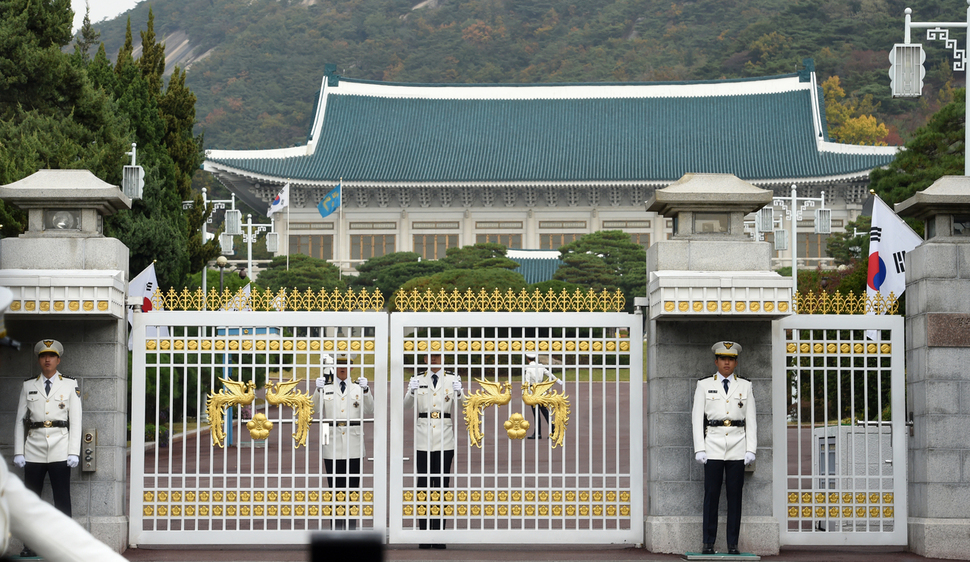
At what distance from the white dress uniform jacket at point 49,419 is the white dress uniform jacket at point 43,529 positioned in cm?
512

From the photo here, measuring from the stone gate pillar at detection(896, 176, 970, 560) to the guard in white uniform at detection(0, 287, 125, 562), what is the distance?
643cm

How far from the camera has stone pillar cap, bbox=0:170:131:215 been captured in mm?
7328

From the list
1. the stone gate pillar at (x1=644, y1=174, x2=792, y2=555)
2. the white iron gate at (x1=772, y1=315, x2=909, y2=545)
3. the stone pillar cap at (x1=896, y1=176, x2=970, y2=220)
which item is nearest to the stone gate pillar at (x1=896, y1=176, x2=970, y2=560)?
the stone pillar cap at (x1=896, y1=176, x2=970, y2=220)

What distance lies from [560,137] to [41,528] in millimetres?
39148

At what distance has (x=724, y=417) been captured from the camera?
7215mm

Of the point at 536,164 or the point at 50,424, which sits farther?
the point at 536,164

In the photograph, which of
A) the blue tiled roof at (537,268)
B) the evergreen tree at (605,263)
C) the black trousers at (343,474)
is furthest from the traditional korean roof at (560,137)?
the black trousers at (343,474)

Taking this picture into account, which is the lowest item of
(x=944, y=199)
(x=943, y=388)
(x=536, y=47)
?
(x=943, y=388)

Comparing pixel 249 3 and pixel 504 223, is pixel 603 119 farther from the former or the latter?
pixel 249 3

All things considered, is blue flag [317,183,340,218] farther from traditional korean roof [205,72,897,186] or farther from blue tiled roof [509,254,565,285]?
traditional korean roof [205,72,897,186]

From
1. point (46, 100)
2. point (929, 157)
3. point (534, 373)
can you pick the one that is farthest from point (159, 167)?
point (929, 157)

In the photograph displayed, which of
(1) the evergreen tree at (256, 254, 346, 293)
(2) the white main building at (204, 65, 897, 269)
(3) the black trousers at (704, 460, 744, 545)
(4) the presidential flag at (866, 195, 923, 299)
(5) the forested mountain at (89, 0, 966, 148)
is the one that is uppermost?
(5) the forested mountain at (89, 0, 966, 148)

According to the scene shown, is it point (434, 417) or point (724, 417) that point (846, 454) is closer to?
point (724, 417)

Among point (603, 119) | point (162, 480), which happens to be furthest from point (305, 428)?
point (603, 119)
